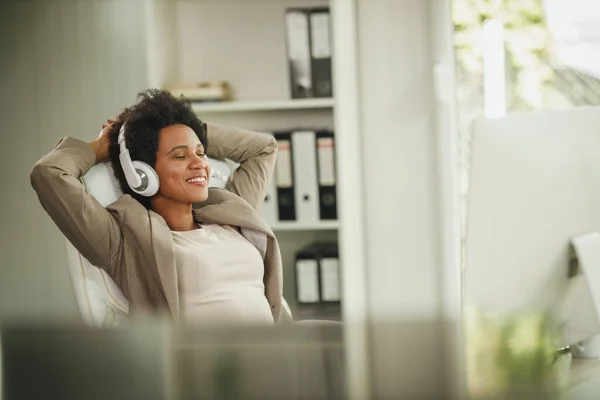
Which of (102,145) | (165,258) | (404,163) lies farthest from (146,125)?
(404,163)

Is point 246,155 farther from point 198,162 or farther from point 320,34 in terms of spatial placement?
point 320,34

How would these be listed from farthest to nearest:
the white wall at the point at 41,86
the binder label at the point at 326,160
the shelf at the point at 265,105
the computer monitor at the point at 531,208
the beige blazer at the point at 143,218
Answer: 1. the binder label at the point at 326,160
2. the shelf at the point at 265,105
3. the white wall at the point at 41,86
4. the beige blazer at the point at 143,218
5. the computer monitor at the point at 531,208

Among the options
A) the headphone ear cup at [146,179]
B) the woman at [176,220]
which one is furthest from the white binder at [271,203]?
the headphone ear cup at [146,179]

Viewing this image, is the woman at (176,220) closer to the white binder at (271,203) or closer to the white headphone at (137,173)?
the white headphone at (137,173)

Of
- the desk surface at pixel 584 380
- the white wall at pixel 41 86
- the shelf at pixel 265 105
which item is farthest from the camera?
the shelf at pixel 265 105

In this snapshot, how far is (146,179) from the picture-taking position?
2.79 feet

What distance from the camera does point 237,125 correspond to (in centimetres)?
124

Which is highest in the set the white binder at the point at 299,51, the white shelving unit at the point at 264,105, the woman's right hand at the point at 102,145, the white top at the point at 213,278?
the white binder at the point at 299,51

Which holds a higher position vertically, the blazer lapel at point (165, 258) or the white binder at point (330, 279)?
the blazer lapel at point (165, 258)

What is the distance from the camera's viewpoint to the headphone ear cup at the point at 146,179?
0.84 m

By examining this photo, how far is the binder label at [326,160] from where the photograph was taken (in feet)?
4.15

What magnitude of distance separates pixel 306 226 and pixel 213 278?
364mm

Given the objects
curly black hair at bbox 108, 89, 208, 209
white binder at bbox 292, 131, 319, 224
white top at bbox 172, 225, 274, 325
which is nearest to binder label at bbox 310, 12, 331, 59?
white binder at bbox 292, 131, 319, 224

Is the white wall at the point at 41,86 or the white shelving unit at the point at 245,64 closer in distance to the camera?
the white wall at the point at 41,86
